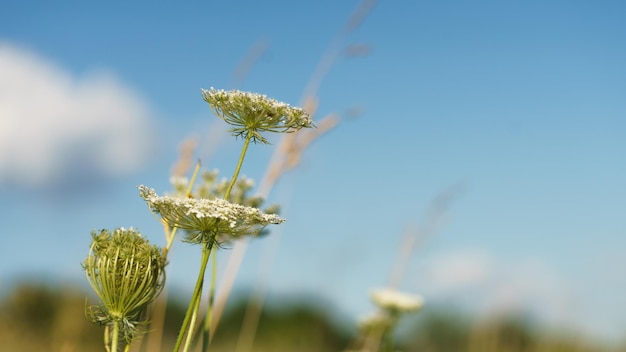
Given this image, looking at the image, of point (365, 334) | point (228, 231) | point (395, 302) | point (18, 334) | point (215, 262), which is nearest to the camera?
point (228, 231)

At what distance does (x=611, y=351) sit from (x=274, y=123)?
1010 centimetres

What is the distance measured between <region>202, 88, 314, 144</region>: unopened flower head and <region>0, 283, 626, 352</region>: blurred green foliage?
232 inches

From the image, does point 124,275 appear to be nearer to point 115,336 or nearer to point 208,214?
point 115,336

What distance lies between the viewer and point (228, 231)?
236cm

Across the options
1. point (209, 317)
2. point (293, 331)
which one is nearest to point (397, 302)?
point (209, 317)

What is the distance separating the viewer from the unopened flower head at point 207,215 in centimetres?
225

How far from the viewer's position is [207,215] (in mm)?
2209

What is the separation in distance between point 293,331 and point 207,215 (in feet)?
34.1

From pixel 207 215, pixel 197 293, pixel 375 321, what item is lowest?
pixel 197 293

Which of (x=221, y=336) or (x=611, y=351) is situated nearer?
(x=611, y=351)

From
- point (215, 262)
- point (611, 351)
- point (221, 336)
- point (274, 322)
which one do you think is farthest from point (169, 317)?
point (215, 262)

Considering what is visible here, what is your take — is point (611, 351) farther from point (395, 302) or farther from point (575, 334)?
point (395, 302)

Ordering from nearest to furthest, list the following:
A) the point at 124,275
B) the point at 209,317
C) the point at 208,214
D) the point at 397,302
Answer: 1. the point at 208,214
2. the point at 124,275
3. the point at 209,317
4. the point at 397,302

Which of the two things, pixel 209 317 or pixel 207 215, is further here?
pixel 209 317
